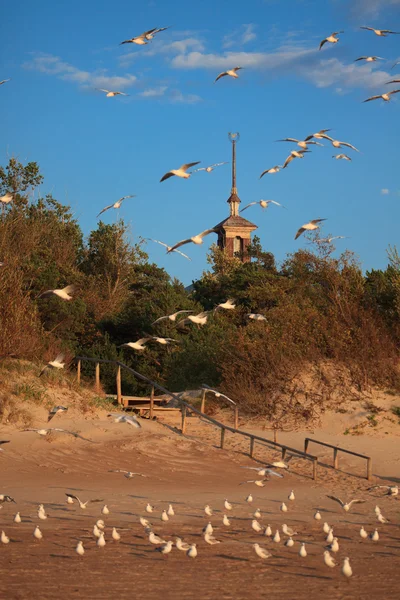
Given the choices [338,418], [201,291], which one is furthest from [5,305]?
[201,291]

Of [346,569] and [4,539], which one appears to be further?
[4,539]

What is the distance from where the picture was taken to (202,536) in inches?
508

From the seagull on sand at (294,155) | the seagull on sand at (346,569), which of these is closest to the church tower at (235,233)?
the seagull on sand at (294,155)

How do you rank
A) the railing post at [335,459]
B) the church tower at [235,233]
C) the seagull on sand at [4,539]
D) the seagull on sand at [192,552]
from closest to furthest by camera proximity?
the seagull on sand at [192,552] < the seagull on sand at [4,539] < the railing post at [335,459] < the church tower at [235,233]

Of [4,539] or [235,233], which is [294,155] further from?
[235,233]

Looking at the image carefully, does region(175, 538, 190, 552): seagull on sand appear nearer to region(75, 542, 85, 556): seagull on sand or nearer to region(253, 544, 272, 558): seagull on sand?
region(253, 544, 272, 558): seagull on sand

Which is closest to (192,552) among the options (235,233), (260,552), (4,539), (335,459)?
(260,552)

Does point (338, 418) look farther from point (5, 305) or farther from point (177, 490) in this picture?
point (5, 305)

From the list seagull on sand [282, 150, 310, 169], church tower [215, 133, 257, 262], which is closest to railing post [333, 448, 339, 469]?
seagull on sand [282, 150, 310, 169]

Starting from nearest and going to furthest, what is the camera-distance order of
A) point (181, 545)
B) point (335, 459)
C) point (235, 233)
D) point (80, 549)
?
1. point (80, 549)
2. point (181, 545)
3. point (335, 459)
4. point (235, 233)

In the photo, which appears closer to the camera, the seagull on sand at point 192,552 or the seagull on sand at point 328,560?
the seagull on sand at point 328,560

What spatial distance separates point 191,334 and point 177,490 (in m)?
14.9

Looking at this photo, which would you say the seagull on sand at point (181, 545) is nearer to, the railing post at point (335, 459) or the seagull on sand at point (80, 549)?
the seagull on sand at point (80, 549)

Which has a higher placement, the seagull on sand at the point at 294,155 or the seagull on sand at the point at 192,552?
the seagull on sand at the point at 294,155
